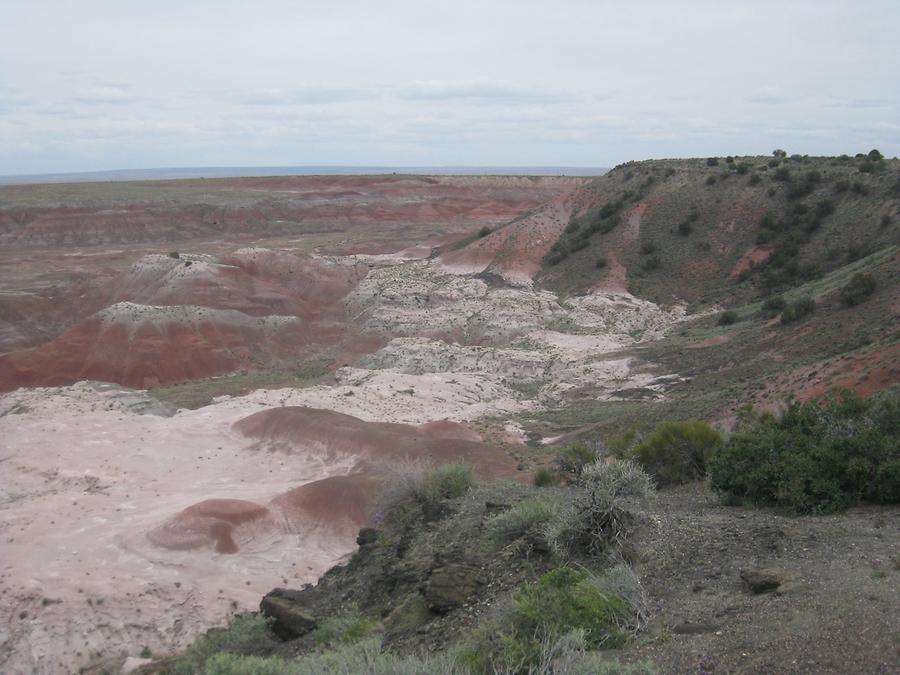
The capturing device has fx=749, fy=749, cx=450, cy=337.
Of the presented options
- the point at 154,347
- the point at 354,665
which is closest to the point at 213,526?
the point at 354,665

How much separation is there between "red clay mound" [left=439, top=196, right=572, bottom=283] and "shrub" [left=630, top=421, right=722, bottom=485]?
99.9 feet

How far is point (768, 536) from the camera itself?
879cm

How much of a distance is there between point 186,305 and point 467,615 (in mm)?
Answer: 36359

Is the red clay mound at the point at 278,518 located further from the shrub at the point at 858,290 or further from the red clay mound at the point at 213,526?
the shrub at the point at 858,290

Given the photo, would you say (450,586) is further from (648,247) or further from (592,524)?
(648,247)

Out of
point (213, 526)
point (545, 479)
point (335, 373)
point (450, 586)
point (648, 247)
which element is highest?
point (648, 247)

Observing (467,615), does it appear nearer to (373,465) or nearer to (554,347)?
(373,465)

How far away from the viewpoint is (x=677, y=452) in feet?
48.8

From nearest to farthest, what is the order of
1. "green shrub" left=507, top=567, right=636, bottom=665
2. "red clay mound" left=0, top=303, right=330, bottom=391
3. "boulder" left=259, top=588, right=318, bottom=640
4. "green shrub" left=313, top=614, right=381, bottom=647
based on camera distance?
"green shrub" left=507, top=567, right=636, bottom=665, "green shrub" left=313, top=614, right=381, bottom=647, "boulder" left=259, top=588, right=318, bottom=640, "red clay mound" left=0, top=303, right=330, bottom=391

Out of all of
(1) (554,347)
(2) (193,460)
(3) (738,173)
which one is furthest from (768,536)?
(3) (738,173)

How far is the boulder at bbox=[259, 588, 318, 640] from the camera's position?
439 inches

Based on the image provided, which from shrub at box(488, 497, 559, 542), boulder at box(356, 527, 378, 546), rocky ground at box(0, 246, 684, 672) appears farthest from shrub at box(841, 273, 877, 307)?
boulder at box(356, 527, 378, 546)

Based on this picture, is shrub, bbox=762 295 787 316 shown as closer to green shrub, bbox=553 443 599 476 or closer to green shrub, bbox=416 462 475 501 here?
green shrub, bbox=553 443 599 476

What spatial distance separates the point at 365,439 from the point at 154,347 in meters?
19.7
